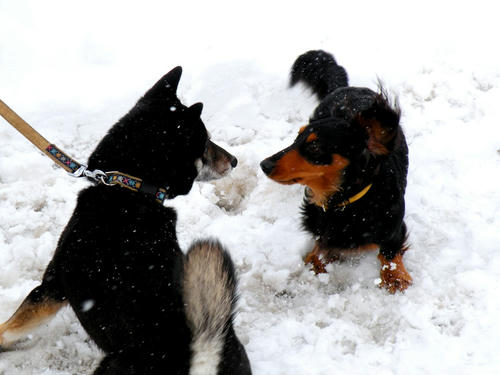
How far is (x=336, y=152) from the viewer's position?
275cm

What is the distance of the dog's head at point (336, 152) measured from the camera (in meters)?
2.52

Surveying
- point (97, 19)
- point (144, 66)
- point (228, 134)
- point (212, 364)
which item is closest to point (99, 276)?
point (212, 364)

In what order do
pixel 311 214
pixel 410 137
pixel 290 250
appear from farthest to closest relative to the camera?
1. pixel 410 137
2. pixel 290 250
3. pixel 311 214

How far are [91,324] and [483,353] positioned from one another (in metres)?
2.62

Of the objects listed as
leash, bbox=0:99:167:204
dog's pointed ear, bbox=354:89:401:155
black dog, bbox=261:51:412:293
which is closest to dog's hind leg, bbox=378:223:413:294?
black dog, bbox=261:51:412:293

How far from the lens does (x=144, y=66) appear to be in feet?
19.0

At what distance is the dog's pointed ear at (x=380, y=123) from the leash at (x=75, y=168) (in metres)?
1.42

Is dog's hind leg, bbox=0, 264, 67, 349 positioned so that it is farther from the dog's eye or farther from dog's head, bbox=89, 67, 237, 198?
the dog's eye

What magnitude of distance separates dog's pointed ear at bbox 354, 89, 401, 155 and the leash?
1.42m

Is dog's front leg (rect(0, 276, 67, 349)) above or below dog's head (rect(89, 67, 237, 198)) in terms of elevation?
below

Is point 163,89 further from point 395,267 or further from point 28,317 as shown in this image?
point 395,267

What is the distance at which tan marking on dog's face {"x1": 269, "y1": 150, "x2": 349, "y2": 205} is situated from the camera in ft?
9.19

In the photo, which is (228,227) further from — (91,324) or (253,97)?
(253,97)

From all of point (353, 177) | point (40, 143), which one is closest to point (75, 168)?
point (40, 143)
